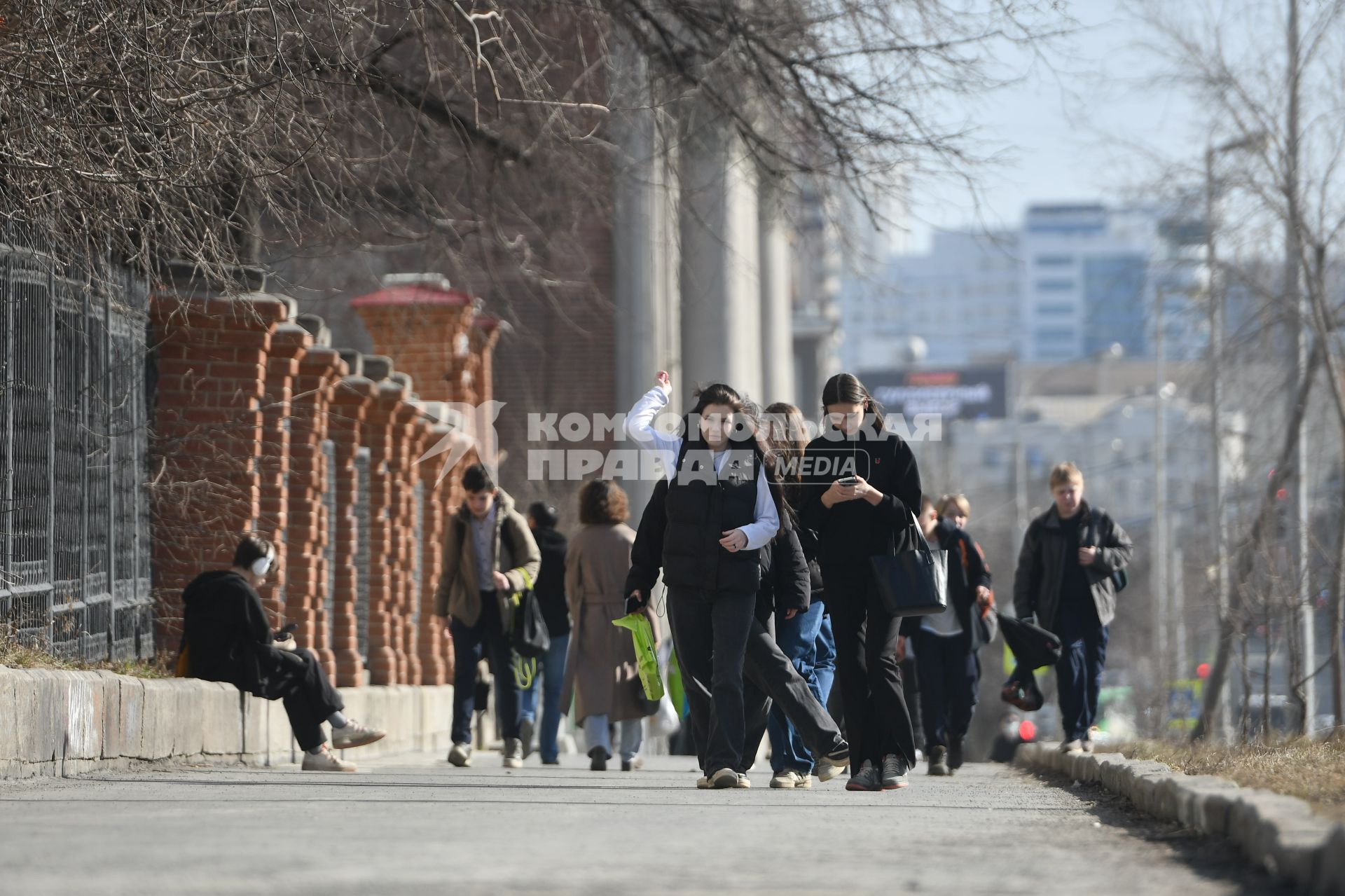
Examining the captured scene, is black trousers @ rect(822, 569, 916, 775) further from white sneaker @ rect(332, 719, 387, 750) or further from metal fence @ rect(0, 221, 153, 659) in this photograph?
metal fence @ rect(0, 221, 153, 659)

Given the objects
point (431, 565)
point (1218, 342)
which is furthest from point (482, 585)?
point (1218, 342)

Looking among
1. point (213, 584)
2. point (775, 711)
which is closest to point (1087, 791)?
point (775, 711)

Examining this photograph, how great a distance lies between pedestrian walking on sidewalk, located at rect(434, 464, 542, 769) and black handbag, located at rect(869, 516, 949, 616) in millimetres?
4547

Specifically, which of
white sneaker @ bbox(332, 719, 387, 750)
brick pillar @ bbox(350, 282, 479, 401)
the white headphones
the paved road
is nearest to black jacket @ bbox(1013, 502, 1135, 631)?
the paved road

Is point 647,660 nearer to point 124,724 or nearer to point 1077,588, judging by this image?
point 124,724

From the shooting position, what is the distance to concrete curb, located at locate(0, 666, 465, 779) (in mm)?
8883

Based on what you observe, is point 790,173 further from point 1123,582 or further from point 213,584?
point 213,584

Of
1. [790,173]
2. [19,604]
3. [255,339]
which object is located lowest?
[19,604]

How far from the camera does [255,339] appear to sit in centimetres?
1313

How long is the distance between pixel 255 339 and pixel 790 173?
12.3 ft

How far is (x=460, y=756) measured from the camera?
13.2 m

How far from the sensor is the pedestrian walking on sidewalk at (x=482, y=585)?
43.9 ft

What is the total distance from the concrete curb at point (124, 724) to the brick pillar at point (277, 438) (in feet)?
4.31

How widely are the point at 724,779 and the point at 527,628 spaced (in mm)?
4202
